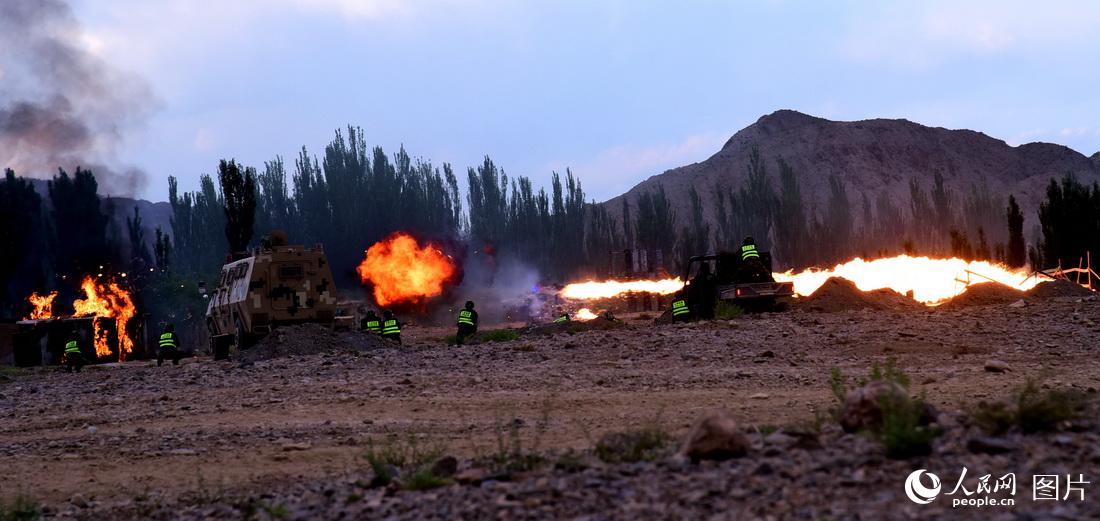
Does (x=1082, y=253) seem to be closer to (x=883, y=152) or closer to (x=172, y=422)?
(x=172, y=422)

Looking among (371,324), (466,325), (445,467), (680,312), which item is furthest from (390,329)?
(445,467)

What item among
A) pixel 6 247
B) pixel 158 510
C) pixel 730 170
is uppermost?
pixel 730 170

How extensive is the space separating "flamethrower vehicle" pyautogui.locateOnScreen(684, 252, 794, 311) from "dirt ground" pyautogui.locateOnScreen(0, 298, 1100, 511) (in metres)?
2.68

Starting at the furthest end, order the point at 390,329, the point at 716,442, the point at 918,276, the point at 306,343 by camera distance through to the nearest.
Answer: the point at 918,276
the point at 390,329
the point at 306,343
the point at 716,442

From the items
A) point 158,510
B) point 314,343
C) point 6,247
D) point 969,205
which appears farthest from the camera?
point 969,205

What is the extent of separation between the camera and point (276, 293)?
90.0ft

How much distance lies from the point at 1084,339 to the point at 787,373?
560 cm

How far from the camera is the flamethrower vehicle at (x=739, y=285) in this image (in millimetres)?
27156

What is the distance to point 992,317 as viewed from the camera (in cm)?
2138

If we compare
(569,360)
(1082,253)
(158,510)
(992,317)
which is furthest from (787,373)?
(1082,253)

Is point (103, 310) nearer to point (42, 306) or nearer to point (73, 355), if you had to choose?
point (42, 306)

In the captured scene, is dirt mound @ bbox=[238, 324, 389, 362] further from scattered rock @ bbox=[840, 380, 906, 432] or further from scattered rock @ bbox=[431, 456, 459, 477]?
scattered rock @ bbox=[840, 380, 906, 432]

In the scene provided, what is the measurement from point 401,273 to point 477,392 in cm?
5368

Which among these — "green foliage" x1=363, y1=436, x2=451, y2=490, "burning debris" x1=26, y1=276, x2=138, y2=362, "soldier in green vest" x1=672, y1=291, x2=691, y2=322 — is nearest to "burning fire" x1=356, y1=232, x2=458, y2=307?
"burning debris" x1=26, y1=276, x2=138, y2=362
